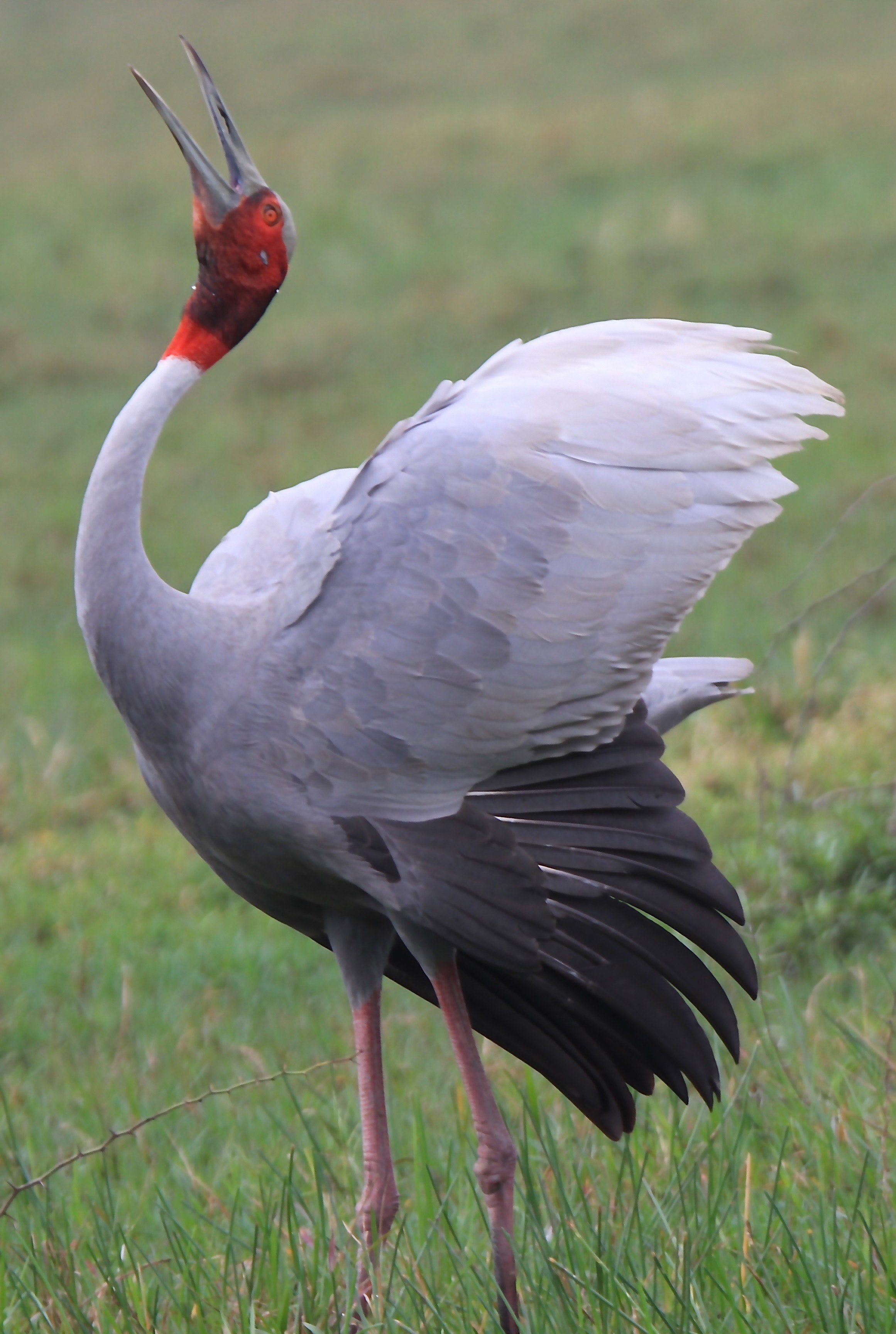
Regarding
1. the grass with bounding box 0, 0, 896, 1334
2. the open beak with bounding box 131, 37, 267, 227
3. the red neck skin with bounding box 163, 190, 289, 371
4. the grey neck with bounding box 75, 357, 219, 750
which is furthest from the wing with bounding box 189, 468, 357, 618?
the grass with bounding box 0, 0, 896, 1334

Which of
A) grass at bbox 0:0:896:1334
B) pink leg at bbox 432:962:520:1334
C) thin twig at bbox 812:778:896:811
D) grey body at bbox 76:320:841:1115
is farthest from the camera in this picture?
thin twig at bbox 812:778:896:811

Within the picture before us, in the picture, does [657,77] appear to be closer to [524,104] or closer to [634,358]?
[524,104]

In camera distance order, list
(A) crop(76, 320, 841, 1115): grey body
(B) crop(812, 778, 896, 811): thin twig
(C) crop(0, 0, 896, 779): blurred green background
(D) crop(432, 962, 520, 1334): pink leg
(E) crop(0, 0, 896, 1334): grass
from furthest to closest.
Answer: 1. (C) crop(0, 0, 896, 779): blurred green background
2. (B) crop(812, 778, 896, 811): thin twig
3. (E) crop(0, 0, 896, 1334): grass
4. (D) crop(432, 962, 520, 1334): pink leg
5. (A) crop(76, 320, 841, 1115): grey body

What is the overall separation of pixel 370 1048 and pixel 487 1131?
245 mm

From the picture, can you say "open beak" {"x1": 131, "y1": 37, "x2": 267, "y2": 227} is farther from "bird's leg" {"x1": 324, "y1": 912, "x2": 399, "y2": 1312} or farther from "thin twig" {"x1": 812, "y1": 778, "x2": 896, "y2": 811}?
"thin twig" {"x1": 812, "y1": 778, "x2": 896, "y2": 811}

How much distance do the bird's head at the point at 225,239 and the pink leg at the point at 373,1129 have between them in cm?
109

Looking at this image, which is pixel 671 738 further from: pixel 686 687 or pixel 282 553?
pixel 282 553

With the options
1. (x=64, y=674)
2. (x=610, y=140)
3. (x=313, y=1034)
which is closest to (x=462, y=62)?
(x=610, y=140)

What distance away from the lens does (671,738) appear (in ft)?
20.6

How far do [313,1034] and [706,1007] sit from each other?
6.05 feet

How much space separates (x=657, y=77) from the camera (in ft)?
61.0

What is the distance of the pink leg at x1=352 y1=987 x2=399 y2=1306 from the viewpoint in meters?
2.71

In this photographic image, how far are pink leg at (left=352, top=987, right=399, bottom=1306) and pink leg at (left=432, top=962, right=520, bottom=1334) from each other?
0.16 meters

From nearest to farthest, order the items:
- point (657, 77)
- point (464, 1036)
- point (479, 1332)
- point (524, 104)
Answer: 1. point (479, 1332)
2. point (464, 1036)
3. point (524, 104)
4. point (657, 77)
